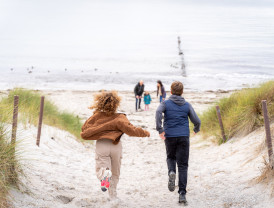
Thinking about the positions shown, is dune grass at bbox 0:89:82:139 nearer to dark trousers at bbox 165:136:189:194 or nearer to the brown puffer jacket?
the brown puffer jacket

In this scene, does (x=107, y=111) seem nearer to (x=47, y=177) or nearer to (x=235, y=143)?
(x=47, y=177)

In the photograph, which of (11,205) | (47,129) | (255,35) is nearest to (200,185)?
(11,205)

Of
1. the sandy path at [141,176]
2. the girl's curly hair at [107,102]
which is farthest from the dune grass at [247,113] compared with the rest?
the girl's curly hair at [107,102]

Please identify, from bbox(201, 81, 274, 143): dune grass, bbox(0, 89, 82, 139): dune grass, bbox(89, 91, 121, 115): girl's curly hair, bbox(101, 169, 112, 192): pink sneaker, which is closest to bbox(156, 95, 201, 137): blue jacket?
bbox(89, 91, 121, 115): girl's curly hair

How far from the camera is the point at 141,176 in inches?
301

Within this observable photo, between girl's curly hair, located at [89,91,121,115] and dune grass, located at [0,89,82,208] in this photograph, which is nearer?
dune grass, located at [0,89,82,208]

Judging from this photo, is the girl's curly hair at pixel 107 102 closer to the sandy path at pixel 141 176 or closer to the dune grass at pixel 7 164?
the dune grass at pixel 7 164

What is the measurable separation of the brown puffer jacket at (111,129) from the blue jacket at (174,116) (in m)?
0.44

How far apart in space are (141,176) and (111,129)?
2.86m

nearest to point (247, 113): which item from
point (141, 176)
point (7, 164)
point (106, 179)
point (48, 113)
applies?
point (141, 176)

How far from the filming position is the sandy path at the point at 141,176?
555 cm

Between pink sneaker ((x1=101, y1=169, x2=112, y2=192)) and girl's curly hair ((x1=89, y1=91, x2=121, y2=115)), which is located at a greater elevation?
girl's curly hair ((x1=89, y1=91, x2=121, y2=115))

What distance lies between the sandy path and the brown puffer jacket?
1190 mm

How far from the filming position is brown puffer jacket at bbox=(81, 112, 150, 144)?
504cm
